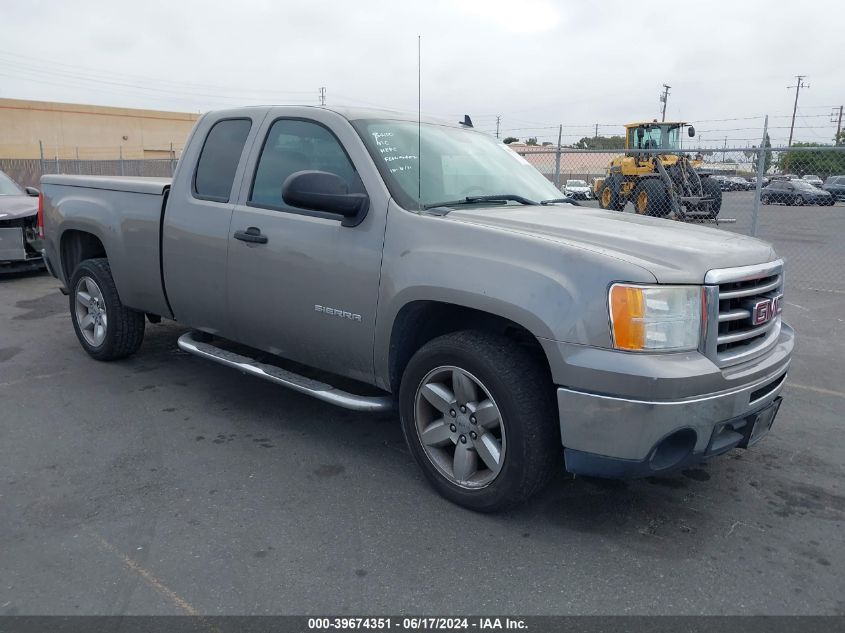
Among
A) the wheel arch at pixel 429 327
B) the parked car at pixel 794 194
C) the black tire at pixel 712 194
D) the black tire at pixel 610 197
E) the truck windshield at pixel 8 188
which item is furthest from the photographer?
the black tire at pixel 610 197

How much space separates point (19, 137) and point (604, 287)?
45477mm

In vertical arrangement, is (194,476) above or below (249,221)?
below

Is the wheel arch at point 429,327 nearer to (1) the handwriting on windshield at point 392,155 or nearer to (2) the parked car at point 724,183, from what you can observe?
(1) the handwriting on windshield at point 392,155

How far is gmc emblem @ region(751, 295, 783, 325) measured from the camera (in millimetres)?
3256

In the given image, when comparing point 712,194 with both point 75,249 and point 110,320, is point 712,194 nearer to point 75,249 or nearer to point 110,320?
point 75,249

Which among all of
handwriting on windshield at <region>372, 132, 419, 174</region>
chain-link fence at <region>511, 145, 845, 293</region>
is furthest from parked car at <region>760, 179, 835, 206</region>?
handwriting on windshield at <region>372, 132, 419, 174</region>

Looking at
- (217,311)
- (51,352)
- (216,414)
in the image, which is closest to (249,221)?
(217,311)

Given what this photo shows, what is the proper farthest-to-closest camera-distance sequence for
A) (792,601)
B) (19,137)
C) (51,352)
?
(19,137), (51,352), (792,601)

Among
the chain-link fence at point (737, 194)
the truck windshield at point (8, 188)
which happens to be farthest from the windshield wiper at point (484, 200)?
the chain-link fence at point (737, 194)

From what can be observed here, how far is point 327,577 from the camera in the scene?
2.90m

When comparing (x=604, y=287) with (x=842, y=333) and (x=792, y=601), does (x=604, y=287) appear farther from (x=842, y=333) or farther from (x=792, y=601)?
(x=842, y=333)

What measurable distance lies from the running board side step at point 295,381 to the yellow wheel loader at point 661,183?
Result: 1235 centimetres

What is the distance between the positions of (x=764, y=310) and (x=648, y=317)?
2.72 feet

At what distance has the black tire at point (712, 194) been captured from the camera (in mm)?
16286
